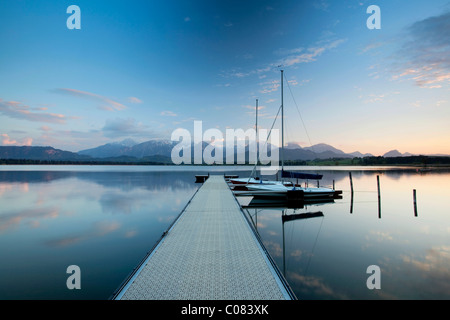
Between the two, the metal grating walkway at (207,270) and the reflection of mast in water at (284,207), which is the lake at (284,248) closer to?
the reflection of mast in water at (284,207)

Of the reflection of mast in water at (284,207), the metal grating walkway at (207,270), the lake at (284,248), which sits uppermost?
the metal grating walkway at (207,270)

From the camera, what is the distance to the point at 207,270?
5395 millimetres

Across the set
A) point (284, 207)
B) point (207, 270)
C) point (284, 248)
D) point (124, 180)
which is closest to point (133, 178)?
point (124, 180)

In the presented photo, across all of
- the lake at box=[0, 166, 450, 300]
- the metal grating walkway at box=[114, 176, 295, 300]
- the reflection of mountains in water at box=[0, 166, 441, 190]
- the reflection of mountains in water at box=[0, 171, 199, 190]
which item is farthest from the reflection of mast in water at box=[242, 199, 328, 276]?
the reflection of mountains in water at box=[0, 166, 441, 190]

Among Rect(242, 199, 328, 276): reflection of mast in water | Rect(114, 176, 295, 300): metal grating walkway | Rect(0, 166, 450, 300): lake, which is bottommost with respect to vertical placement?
Rect(242, 199, 328, 276): reflection of mast in water

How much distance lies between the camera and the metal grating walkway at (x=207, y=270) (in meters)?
4.41

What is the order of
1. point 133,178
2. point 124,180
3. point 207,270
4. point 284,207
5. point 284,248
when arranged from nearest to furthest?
point 207,270 < point 284,248 < point 284,207 < point 124,180 < point 133,178

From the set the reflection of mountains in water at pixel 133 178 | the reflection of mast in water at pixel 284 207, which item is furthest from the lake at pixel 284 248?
the reflection of mountains in water at pixel 133 178

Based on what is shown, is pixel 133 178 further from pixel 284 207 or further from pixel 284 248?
pixel 284 248

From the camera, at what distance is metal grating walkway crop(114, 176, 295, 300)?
441 cm

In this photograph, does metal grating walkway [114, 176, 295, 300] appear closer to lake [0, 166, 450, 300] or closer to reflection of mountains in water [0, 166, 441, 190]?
lake [0, 166, 450, 300]
